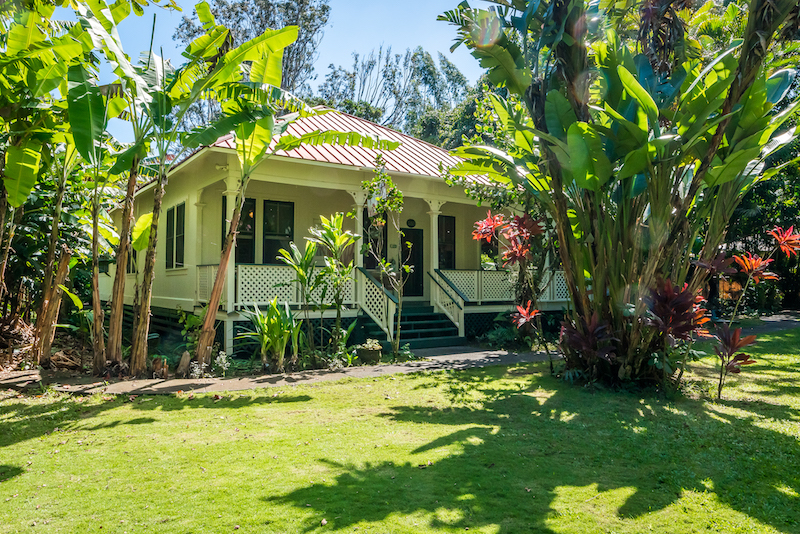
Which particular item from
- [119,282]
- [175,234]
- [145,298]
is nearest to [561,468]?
[145,298]

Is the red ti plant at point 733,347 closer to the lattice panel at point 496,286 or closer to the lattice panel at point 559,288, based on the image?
the lattice panel at point 496,286

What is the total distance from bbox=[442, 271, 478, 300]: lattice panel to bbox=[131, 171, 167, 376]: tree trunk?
24.2 ft

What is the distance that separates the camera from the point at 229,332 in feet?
33.9

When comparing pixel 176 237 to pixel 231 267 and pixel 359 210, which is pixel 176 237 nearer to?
pixel 231 267

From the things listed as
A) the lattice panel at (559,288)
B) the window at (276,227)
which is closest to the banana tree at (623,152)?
the window at (276,227)

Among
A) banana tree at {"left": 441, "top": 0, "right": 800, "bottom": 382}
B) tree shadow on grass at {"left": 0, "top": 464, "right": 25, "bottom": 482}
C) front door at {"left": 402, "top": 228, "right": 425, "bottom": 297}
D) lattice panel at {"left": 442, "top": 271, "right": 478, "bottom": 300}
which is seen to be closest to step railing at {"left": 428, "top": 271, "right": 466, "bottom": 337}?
lattice panel at {"left": 442, "top": 271, "right": 478, "bottom": 300}

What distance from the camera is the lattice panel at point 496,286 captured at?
1372cm

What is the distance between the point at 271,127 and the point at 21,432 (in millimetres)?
4799

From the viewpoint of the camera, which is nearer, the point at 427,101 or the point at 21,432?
the point at 21,432

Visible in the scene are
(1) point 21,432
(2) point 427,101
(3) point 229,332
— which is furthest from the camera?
(2) point 427,101

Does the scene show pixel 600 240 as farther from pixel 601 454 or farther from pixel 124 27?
pixel 124 27

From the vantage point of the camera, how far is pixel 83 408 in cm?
620

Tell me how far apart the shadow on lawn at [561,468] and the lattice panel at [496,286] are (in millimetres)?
7317

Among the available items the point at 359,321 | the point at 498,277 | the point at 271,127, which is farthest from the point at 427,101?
the point at 271,127
